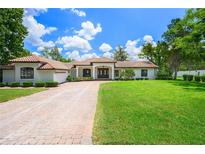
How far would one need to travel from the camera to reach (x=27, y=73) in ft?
92.6

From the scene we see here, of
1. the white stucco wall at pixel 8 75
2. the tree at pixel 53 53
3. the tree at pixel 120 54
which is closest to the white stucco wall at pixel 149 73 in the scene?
the white stucco wall at pixel 8 75

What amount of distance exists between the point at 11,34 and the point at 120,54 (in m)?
38.7

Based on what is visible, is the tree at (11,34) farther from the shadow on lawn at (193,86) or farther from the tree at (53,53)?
the tree at (53,53)

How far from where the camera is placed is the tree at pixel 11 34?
3095cm

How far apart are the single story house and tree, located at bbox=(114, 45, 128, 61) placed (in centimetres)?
2377

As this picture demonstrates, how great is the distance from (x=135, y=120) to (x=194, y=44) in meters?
20.6

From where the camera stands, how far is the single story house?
91.7ft

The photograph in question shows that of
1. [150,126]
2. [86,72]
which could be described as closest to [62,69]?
[86,72]

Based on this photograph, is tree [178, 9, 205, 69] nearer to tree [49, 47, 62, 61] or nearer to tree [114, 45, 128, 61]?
tree [114, 45, 128, 61]

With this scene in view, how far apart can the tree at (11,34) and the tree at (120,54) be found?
35798mm
